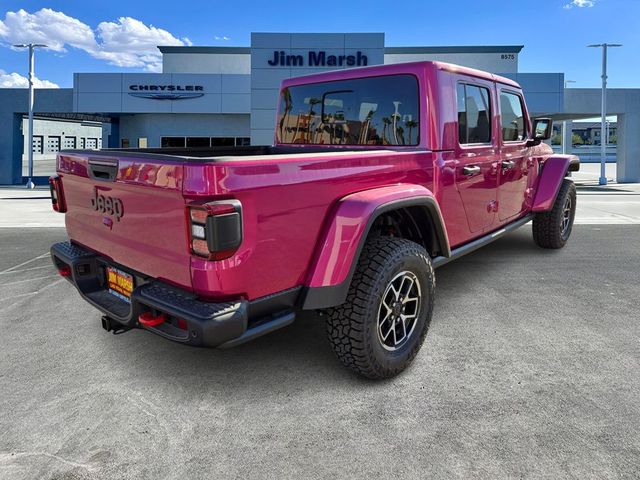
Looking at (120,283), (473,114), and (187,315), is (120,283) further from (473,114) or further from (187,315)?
(473,114)

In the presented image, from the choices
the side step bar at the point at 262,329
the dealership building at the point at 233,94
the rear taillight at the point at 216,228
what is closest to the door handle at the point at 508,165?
the side step bar at the point at 262,329

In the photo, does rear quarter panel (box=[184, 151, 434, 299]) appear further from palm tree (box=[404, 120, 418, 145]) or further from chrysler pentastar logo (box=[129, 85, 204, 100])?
chrysler pentastar logo (box=[129, 85, 204, 100])

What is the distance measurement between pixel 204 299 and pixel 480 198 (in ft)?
9.43

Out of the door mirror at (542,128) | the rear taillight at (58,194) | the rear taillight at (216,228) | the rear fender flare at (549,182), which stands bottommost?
the rear taillight at (216,228)

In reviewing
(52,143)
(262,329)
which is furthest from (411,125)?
(52,143)

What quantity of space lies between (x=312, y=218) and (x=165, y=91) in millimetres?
25820

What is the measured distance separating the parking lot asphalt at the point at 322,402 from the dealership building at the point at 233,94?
2044cm

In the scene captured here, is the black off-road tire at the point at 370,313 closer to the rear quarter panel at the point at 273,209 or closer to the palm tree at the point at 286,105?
the rear quarter panel at the point at 273,209

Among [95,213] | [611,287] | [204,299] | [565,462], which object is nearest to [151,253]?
[204,299]

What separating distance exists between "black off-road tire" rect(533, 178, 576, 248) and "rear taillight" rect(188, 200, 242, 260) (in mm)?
5454

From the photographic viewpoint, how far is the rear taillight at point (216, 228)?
2.27 metres

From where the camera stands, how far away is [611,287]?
523 cm

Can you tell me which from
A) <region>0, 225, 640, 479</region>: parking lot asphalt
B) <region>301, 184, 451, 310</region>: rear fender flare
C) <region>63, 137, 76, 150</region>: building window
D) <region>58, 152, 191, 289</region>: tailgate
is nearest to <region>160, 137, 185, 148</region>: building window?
<region>0, 225, 640, 479</region>: parking lot asphalt

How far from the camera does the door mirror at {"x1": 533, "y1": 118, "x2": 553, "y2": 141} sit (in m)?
5.70
